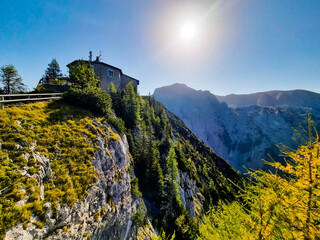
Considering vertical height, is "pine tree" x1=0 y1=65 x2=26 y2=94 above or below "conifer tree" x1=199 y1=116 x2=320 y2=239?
above

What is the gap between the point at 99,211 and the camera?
1171cm

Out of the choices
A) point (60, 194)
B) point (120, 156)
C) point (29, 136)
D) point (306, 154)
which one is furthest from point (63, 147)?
point (306, 154)

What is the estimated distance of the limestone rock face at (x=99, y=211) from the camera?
7639 mm

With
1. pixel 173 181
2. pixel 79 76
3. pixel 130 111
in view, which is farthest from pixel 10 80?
pixel 173 181

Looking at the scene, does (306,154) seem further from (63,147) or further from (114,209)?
(114,209)

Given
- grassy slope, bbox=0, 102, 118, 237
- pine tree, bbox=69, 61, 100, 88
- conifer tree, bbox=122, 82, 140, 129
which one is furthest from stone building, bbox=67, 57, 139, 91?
grassy slope, bbox=0, 102, 118, 237

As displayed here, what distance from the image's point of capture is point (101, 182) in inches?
509

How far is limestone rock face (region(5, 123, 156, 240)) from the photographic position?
764 centimetres

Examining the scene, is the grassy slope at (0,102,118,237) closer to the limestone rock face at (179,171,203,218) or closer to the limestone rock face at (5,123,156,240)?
the limestone rock face at (5,123,156,240)

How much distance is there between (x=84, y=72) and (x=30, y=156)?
21839 mm

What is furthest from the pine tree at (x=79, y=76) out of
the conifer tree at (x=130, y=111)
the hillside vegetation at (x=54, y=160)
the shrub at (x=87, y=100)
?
the conifer tree at (x=130, y=111)

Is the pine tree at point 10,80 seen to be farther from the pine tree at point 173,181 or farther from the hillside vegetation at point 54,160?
the pine tree at point 173,181

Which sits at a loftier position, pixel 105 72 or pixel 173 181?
pixel 105 72

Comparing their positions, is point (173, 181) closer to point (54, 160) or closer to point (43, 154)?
point (54, 160)
